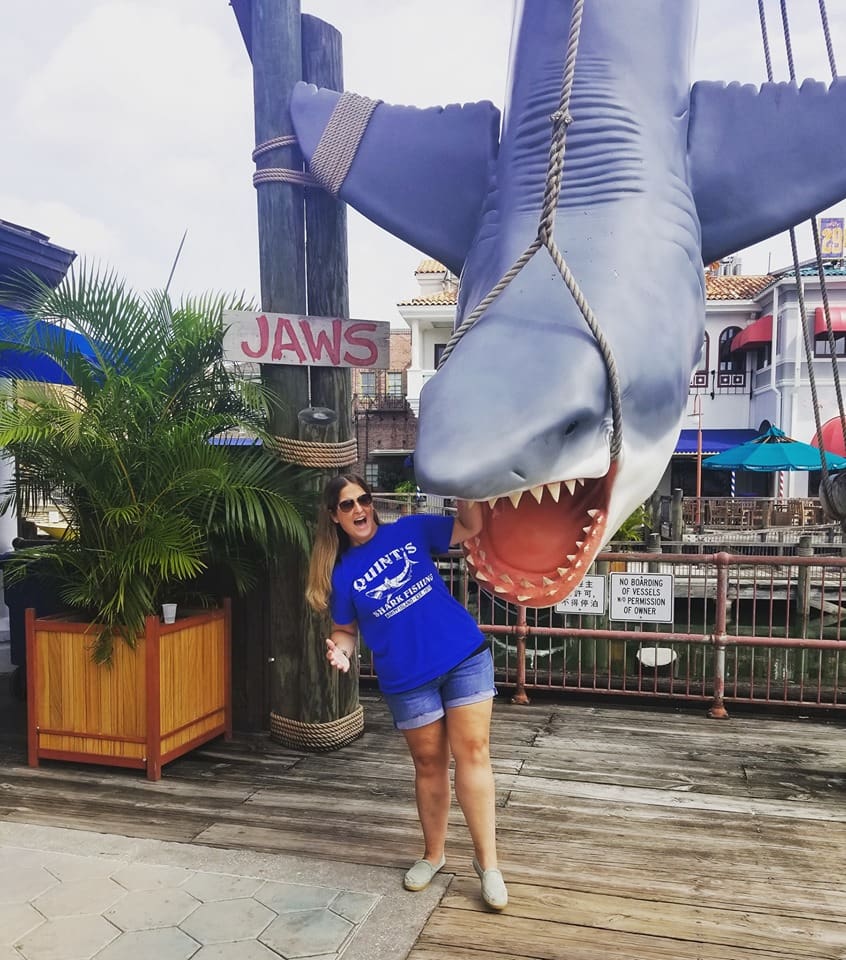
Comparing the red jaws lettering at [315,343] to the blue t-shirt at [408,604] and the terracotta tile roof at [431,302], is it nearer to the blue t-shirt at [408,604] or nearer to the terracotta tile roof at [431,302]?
the blue t-shirt at [408,604]

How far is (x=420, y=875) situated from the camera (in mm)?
3076

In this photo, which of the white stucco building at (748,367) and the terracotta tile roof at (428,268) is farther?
the terracotta tile roof at (428,268)

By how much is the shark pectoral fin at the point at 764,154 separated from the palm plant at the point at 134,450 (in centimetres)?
265

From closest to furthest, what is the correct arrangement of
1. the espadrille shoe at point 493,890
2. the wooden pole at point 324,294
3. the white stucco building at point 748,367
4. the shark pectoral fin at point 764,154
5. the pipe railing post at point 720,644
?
the shark pectoral fin at point 764,154, the espadrille shoe at point 493,890, the wooden pole at point 324,294, the pipe railing post at point 720,644, the white stucco building at point 748,367

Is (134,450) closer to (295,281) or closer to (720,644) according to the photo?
(295,281)

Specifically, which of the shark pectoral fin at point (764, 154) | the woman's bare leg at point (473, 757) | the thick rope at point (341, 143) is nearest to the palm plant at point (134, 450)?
the woman's bare leg at point (473, 757)

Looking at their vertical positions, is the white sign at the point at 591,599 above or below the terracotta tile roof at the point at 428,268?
below

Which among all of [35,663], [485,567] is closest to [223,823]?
[35,663]

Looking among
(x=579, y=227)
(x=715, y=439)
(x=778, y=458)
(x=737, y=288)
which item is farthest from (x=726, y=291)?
(x=579, y=227)

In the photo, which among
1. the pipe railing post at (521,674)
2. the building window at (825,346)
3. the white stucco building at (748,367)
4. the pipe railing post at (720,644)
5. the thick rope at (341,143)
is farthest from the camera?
the building window at (825,346)

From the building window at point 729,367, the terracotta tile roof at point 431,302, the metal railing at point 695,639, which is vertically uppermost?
the terracotta tile roof at point 431,302

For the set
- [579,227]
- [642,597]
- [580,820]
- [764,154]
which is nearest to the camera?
[579,227]

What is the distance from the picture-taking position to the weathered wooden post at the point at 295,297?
4148 mm

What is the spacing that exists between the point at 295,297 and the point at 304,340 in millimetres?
262
